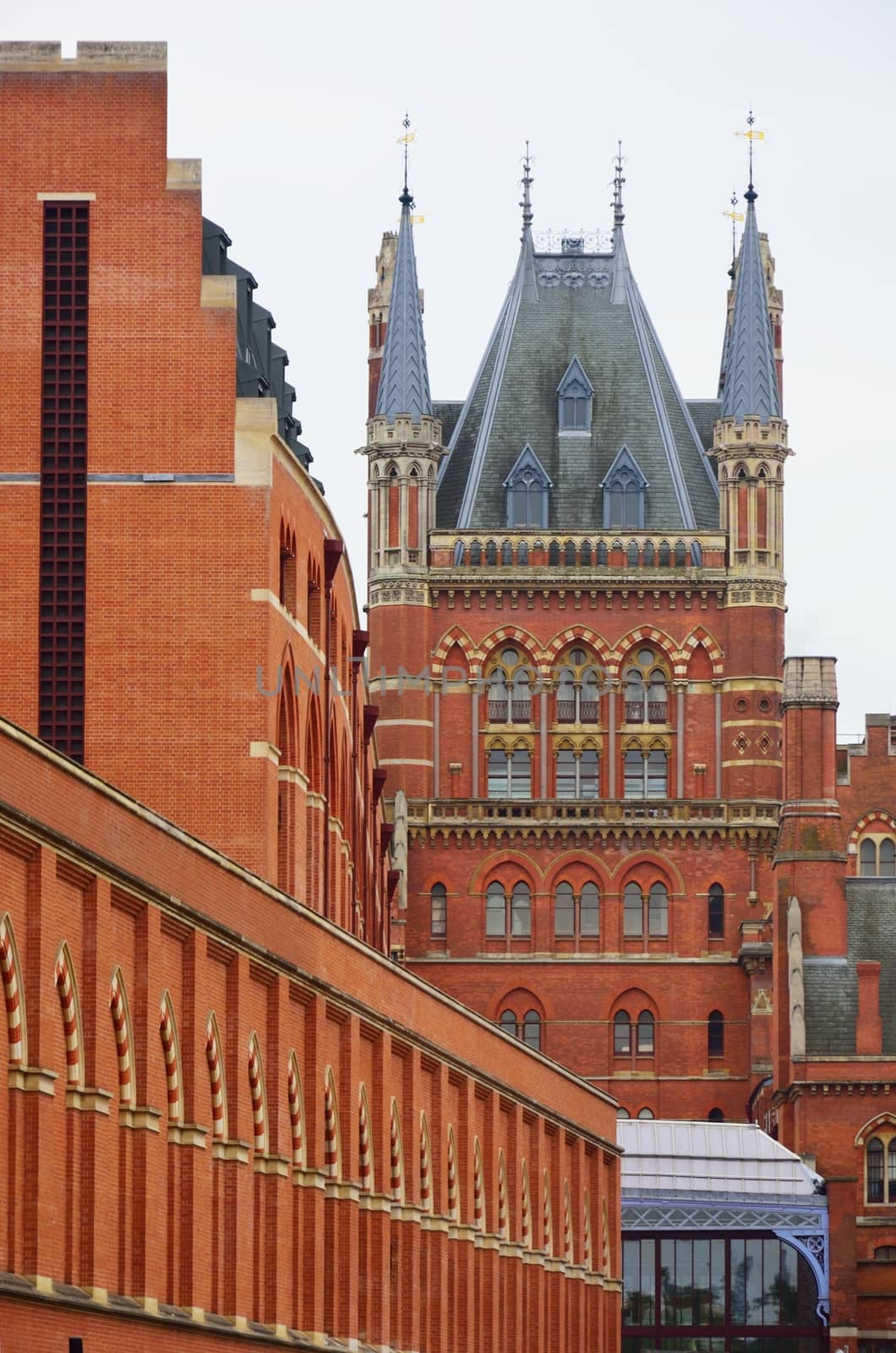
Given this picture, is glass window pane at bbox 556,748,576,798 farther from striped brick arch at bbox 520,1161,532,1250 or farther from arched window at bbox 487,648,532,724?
striped brick arch at bbox 520,1161,532,1250

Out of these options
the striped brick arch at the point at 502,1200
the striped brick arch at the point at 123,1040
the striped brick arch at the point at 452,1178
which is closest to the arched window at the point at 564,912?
the striped brick arch at the point at 502,1200

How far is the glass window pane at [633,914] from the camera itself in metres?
128

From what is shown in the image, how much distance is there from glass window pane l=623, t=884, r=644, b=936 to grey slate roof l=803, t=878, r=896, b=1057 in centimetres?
1314

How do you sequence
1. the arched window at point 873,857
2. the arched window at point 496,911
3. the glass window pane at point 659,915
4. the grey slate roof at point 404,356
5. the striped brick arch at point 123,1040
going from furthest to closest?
the grey slate roof at point 404,356 → the arched window at point 496,911 → the glass window pane at point 659,915 → the arched window at point 873,857 → the striped brick arch at point 123,1040

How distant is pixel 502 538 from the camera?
13175 cm

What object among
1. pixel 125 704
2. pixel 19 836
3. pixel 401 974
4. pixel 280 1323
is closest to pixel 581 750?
pixel 125 704

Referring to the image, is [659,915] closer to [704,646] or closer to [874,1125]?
[704,646]

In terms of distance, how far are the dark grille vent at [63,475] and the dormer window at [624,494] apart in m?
64.9

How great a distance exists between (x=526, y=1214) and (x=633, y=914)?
191ft

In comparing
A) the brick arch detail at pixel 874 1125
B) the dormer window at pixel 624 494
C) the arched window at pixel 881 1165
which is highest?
the dormer window at pixel 624 494

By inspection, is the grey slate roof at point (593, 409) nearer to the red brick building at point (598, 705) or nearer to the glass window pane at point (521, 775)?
the red brick building at point (598, 705)

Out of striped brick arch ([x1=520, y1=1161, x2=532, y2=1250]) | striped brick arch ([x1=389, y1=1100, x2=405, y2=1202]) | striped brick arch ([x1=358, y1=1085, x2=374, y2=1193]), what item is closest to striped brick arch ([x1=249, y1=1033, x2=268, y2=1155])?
striped brick arch ([x1=358, y1=1085, x2=374, y2=1193])

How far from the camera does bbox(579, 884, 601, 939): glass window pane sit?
420ft

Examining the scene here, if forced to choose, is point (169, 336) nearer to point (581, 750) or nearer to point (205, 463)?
point (205, 463)
